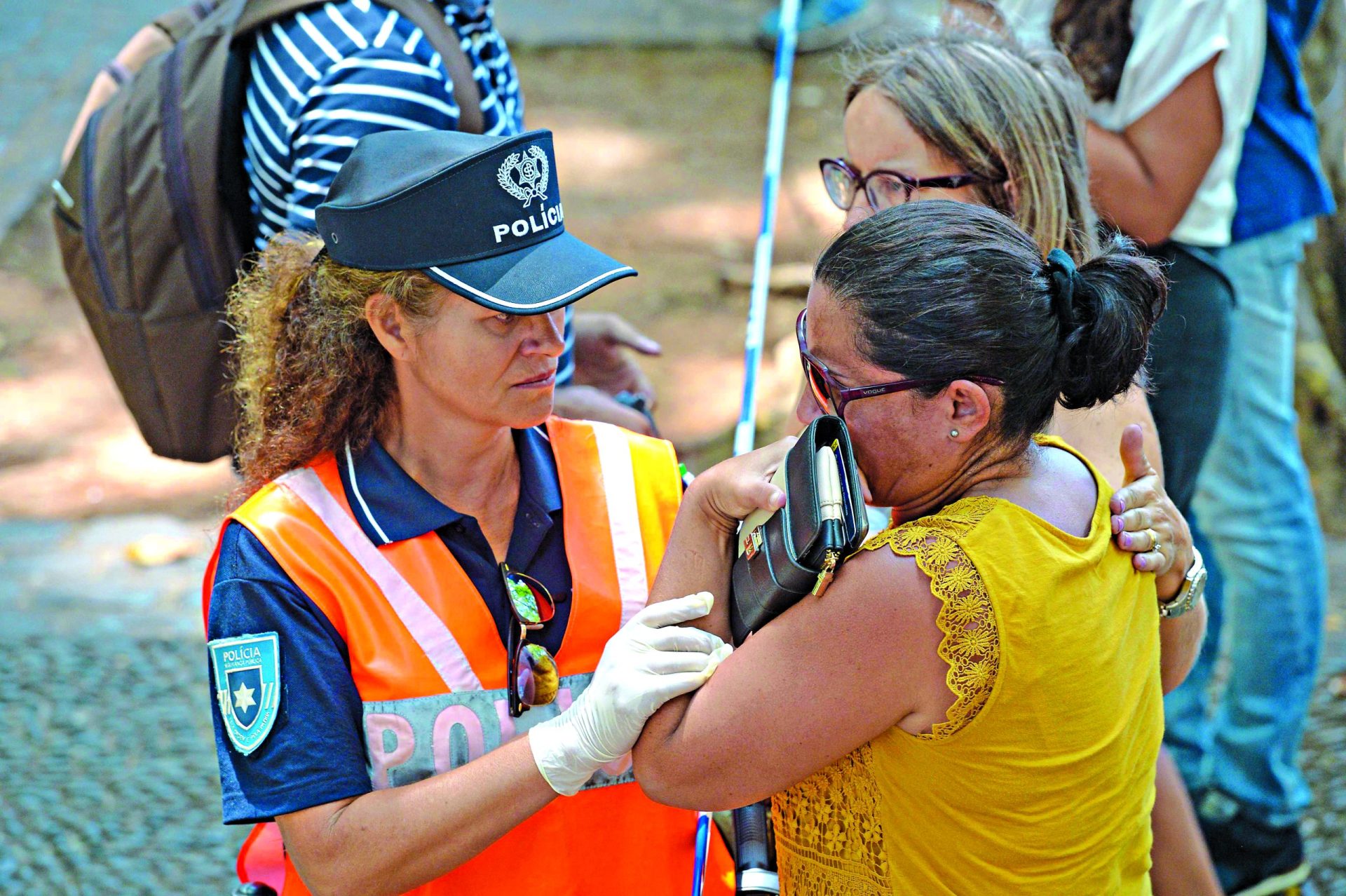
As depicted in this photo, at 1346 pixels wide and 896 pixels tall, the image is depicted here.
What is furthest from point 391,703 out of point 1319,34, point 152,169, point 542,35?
point 542,35

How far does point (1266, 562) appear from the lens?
9.99 feet

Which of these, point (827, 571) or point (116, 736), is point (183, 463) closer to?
point (116, 736)

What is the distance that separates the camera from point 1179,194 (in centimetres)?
256

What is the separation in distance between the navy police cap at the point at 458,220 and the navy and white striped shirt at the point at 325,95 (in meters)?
0.54

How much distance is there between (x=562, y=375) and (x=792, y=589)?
123 centimetres

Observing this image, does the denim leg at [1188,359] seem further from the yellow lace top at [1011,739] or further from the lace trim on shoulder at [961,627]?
the lace trim on shoulder at [961,627]

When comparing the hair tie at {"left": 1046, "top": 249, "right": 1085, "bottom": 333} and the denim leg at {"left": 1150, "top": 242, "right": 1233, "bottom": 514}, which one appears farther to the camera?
the denim leg at {"left": 1150, "top": 242, "right": 1233, "bottom": 514}

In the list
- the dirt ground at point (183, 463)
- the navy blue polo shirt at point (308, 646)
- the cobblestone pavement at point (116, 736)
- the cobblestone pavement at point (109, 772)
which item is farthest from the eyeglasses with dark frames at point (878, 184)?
the cobblestone pavement at point (109, 772)

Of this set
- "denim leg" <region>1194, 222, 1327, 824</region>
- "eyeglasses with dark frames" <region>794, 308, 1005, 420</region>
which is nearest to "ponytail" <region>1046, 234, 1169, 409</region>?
"eyeglasses with dark frames" <region>794, 308, 1005, 420</region>

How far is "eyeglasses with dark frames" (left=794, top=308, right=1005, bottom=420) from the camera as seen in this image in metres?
1.46

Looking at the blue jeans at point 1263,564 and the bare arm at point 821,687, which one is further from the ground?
the bare arm at point 821,687

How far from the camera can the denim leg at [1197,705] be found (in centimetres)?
310

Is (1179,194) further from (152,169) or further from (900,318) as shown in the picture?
(152,169)

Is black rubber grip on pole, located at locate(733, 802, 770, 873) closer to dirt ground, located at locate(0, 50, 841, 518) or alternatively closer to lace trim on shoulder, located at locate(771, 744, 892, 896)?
lace trim on shoulder, located at locate(771, 744, 892, 896)
